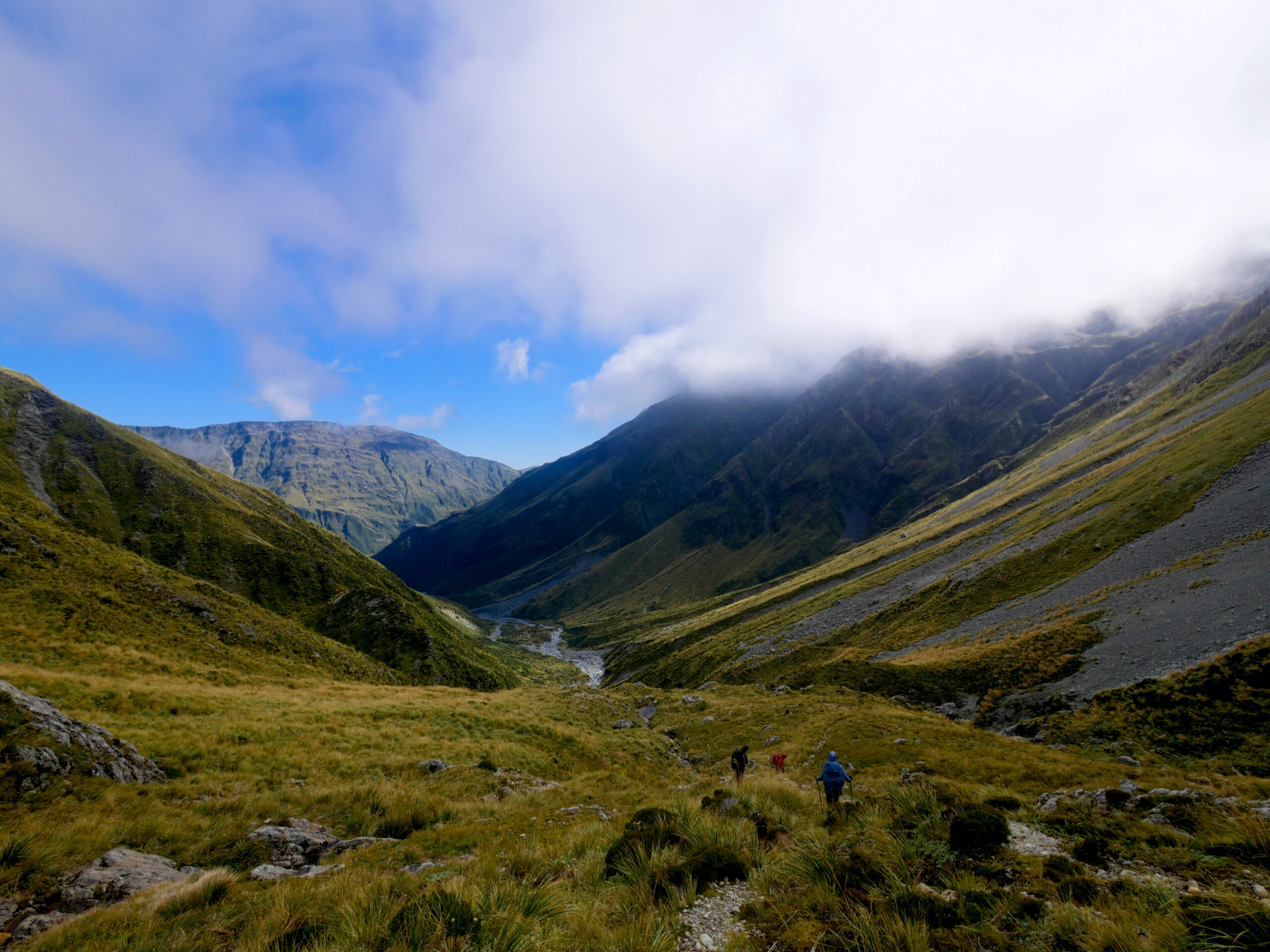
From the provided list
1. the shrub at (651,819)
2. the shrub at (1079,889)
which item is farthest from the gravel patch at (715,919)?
the shrub at (1079,889)

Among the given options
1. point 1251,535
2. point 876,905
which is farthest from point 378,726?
point 1251,535

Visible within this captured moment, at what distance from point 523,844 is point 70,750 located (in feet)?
39.7

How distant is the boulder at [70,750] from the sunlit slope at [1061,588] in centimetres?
4375

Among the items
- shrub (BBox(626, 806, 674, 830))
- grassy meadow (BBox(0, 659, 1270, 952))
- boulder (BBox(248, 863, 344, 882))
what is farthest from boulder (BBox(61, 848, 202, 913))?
shrub (BBox(626, 806, 674, 830))

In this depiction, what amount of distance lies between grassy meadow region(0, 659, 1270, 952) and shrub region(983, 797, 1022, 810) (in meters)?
0.36

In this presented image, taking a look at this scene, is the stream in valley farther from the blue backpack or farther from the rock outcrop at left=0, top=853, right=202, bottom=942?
the rock outcrop at left=0, top=853, right=202, bottom=942

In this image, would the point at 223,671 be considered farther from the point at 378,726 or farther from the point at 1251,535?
the point at 1251,535

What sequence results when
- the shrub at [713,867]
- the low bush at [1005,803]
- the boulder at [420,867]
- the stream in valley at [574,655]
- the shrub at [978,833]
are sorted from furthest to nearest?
the stream in valley at [574,655] < the low bush at [1005,803] < the boulder at [420,867] < the shrub at [978,833] < the shrub at [713,867]

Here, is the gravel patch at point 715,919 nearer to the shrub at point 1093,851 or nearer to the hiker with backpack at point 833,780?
the shrub at point 1093,851

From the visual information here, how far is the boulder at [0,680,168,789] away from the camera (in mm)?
11016

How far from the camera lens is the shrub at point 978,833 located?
7.94 m

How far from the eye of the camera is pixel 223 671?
29.5 meters

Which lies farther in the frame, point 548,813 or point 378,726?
point 378,726

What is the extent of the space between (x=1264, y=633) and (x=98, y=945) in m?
45.4
